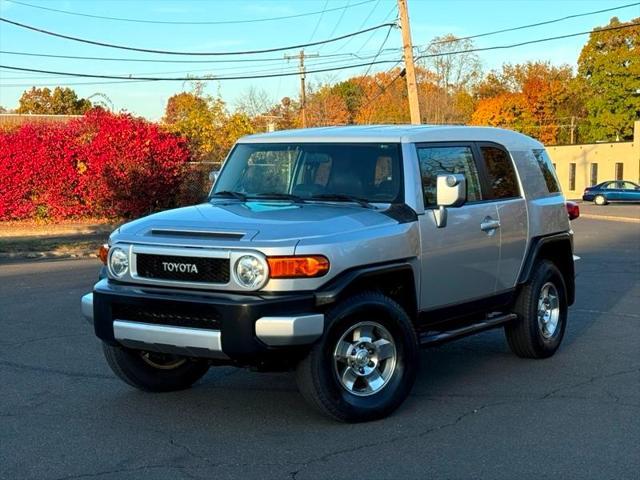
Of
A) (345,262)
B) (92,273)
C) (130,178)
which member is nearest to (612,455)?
(345,262)

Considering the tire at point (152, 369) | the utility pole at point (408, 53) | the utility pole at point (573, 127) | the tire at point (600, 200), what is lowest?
the tire at point (600, 200)

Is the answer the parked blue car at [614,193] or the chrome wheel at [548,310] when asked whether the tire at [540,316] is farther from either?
the parked blue car at [614,193]

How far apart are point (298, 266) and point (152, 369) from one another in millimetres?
1791

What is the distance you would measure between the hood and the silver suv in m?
0.01

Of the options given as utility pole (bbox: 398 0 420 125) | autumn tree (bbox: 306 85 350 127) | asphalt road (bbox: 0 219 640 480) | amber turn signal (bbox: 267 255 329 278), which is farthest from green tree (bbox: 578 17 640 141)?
amber turn signal (bbox: 267 255 329 278)

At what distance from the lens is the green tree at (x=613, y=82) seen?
2889 inches

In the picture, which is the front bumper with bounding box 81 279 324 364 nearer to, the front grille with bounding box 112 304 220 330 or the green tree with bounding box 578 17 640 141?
the front grille with bounding box 112 304 220 330

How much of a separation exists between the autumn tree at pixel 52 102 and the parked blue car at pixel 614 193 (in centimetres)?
5822

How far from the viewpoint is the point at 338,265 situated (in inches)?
205

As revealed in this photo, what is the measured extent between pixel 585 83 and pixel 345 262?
3087 inches

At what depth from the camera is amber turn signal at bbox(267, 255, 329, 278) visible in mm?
5023

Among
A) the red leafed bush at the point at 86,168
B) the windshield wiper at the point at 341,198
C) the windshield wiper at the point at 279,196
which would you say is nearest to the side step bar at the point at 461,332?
the windshield wiper at the point at 341,198

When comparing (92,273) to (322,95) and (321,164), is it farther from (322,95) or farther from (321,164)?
(322,95)

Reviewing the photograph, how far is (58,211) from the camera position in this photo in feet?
85.5
